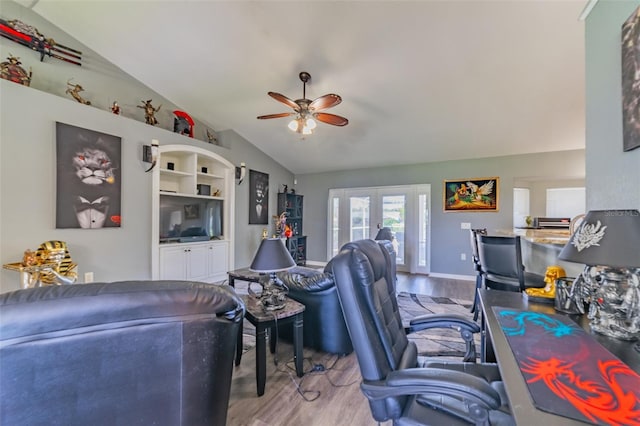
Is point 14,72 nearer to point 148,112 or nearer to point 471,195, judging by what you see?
point 148,112

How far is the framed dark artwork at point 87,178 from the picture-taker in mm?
3207

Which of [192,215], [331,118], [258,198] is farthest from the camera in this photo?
[258,198]

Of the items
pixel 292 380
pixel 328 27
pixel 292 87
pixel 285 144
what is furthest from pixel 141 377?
pixel 285 144

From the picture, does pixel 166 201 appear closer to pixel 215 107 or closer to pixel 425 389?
pixel 215 107

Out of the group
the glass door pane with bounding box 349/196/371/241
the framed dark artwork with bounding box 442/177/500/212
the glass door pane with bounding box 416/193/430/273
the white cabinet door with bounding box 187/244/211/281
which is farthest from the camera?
the glass door pane with bounding box 349/196/371/241

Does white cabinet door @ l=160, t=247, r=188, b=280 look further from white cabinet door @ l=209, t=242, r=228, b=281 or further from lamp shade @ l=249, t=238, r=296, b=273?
lamp shade @ l=249, t=238, r=296, b=273

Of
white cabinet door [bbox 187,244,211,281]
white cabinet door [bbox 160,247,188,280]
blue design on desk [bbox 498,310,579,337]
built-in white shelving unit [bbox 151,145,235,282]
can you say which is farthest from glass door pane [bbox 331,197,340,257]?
blue design on desk [bbox 498,310,579,337]

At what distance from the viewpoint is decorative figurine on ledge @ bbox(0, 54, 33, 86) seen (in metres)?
2.90

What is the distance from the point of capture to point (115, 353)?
82 centimetres

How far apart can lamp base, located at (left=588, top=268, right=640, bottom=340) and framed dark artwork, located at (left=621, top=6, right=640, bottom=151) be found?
62cm

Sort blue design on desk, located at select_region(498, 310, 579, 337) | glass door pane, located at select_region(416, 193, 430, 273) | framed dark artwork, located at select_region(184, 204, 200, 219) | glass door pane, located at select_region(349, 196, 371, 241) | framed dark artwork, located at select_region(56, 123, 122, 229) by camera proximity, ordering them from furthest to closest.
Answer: glass door pane, located at select_region(349, 196, 371, 241), glass door pane, located at select_region(416, 193, 430, 273), framed dark artwork, located at select_region(184, 204, 200, 219), framed dark artwork, located at select_region(56, 123, 122, 229), blue design on desk, located at select_region(498, 310, 579, 337)

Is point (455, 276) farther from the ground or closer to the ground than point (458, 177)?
closer to the ground

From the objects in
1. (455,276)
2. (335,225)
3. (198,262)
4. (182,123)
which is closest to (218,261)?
(198,262)

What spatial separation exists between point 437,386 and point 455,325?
2.21ft
